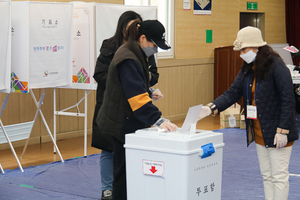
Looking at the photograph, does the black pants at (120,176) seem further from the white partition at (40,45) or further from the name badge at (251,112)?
the white partition at (40,45)

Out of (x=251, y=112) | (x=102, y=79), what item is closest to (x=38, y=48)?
(x=102, y=79)

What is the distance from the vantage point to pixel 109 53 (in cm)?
302

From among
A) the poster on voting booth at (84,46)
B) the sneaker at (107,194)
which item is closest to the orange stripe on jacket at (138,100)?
the sneaker at (107,194)

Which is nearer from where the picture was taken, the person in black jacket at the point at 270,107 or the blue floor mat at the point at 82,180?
the person in black jacket at the point at 270,107

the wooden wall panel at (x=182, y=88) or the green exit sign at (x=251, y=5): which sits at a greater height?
the green exit sign at (x=251, y=5)

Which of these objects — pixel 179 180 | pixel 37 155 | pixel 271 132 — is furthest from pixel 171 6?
pixel 179 180

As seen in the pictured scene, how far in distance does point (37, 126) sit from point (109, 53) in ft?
9.16

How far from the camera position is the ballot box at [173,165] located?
1.97 meters

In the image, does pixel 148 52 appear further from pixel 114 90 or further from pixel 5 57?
pixel 5 57

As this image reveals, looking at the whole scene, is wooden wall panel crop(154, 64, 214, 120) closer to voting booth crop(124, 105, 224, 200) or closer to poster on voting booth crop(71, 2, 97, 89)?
poster on voting booth crop(71, 2, 97, 89)

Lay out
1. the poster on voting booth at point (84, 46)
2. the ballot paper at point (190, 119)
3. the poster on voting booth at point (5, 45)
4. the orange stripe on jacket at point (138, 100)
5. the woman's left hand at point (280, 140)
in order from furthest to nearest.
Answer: the poster on voting booth at point (84, 46) → the poster on voting booth at point (5, 45) → the woman's left hand at point (280, 140) → the orange stripe on jacket at point (138, 100) → the ballot paper at point (190, 119)

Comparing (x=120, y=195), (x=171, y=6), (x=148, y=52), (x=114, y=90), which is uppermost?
(x=171, y=6)

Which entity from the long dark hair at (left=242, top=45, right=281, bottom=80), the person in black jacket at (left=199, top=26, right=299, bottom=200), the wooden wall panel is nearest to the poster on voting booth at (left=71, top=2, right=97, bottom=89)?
the person in black jacket at (left=199, top=26, right=299, bottom=200)

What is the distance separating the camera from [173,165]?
199cm
